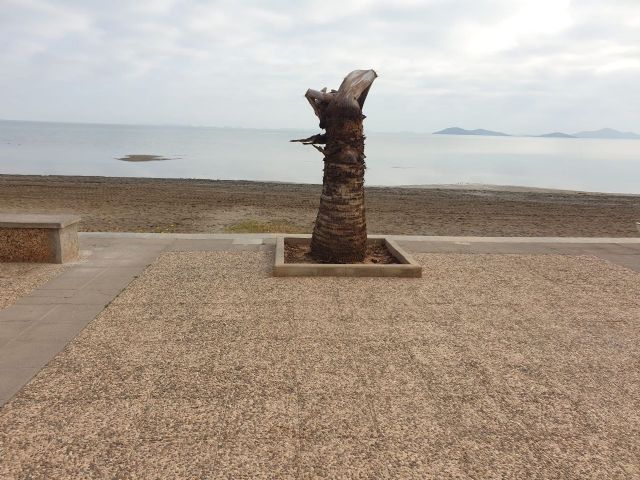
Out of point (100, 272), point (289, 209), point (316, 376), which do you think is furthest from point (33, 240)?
point (289, 209)

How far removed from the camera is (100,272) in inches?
248

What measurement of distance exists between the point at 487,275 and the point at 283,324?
3457mm

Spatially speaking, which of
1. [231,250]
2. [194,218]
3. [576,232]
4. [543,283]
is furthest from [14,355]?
[576,232]

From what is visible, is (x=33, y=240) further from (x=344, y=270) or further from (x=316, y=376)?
(x=316, y=376)

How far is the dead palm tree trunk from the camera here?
648 cm

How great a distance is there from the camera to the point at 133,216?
15266 mm

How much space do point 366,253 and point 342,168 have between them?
1.44 m

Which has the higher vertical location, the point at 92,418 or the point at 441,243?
the point at 441,243

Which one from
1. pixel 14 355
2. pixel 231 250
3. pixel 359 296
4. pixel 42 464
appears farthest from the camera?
pixel 231 250

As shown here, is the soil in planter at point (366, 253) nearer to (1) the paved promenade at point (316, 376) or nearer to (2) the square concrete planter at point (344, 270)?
(2) the square concrete planter at point (344, 270)

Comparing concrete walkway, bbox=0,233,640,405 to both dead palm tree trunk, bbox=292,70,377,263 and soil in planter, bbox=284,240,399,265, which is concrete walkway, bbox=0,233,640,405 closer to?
soil in planter, bbox=284,240,399,265

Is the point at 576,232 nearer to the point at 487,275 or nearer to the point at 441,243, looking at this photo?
the point at 441,243

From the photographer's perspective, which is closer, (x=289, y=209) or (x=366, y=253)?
(x=366, y=253)

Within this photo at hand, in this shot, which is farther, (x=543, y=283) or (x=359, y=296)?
(x=543, y=283)
